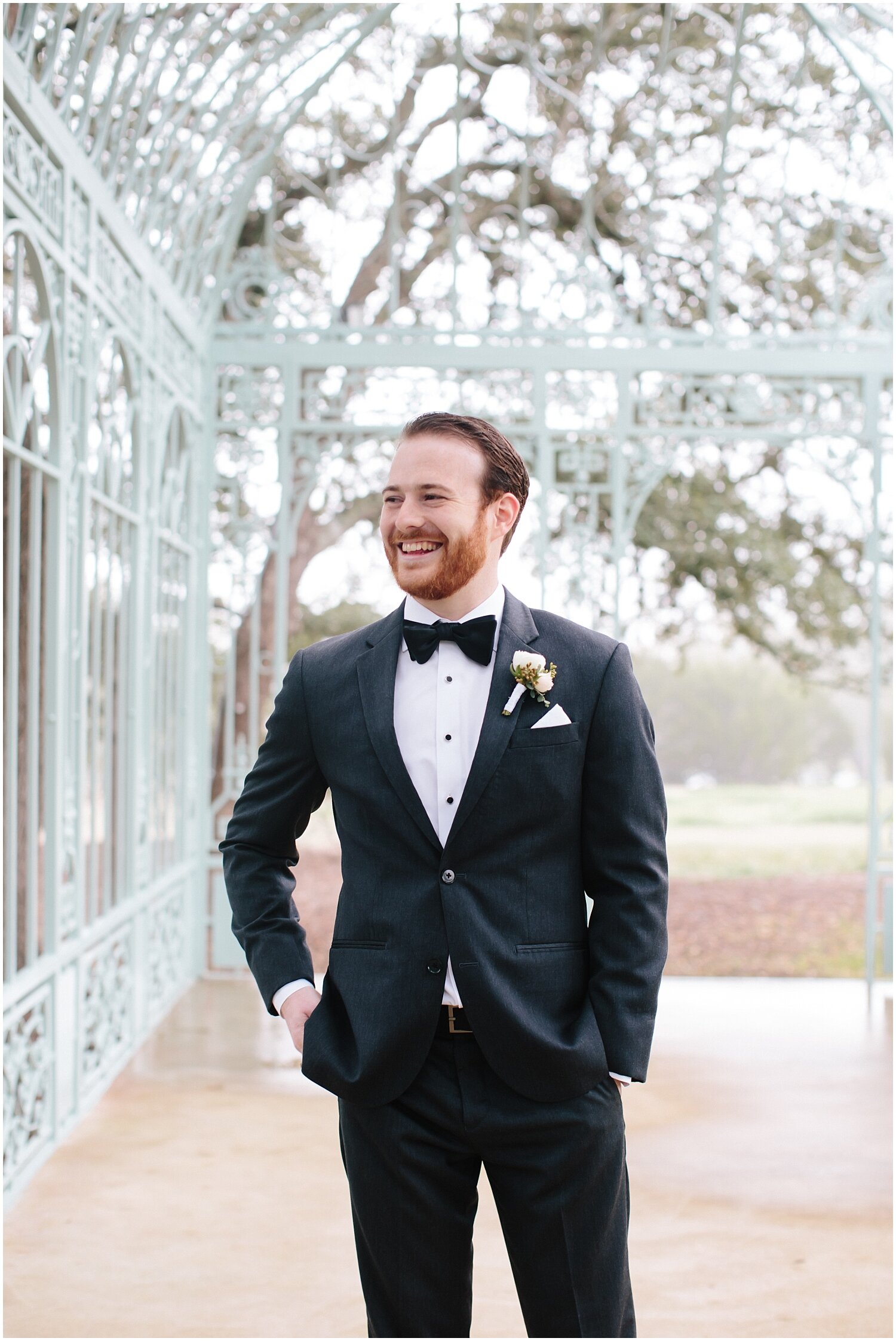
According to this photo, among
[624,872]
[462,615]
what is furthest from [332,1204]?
[462,615]

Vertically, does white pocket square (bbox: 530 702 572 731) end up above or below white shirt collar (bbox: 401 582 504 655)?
below

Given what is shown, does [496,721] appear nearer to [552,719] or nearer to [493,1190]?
[552,719]

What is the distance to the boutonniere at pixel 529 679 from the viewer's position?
168cm

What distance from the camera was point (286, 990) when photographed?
1.77 m

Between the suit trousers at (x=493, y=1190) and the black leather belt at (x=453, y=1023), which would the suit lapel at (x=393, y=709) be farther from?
the suit trousers at (x=493, y=1190)

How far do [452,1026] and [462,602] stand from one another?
57 cm

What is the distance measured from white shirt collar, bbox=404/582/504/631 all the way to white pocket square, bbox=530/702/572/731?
0.57ft

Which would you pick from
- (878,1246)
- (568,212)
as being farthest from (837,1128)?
(568,212)

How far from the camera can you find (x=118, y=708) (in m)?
4.72

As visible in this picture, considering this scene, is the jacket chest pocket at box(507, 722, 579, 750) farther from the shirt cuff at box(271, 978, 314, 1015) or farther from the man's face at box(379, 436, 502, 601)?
the shirt cuff at box(271, 978, 314, 1015)

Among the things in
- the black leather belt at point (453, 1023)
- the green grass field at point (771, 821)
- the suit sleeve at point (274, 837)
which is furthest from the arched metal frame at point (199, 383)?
the green grass field at point (771, 821)

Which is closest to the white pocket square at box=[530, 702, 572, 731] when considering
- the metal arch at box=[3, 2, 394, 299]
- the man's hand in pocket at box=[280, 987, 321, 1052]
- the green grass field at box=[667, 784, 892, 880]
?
the man's hand in pocket at box=[280, 987, 321, 1052]

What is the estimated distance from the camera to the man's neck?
1758 mm

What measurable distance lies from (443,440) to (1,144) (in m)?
1.99
